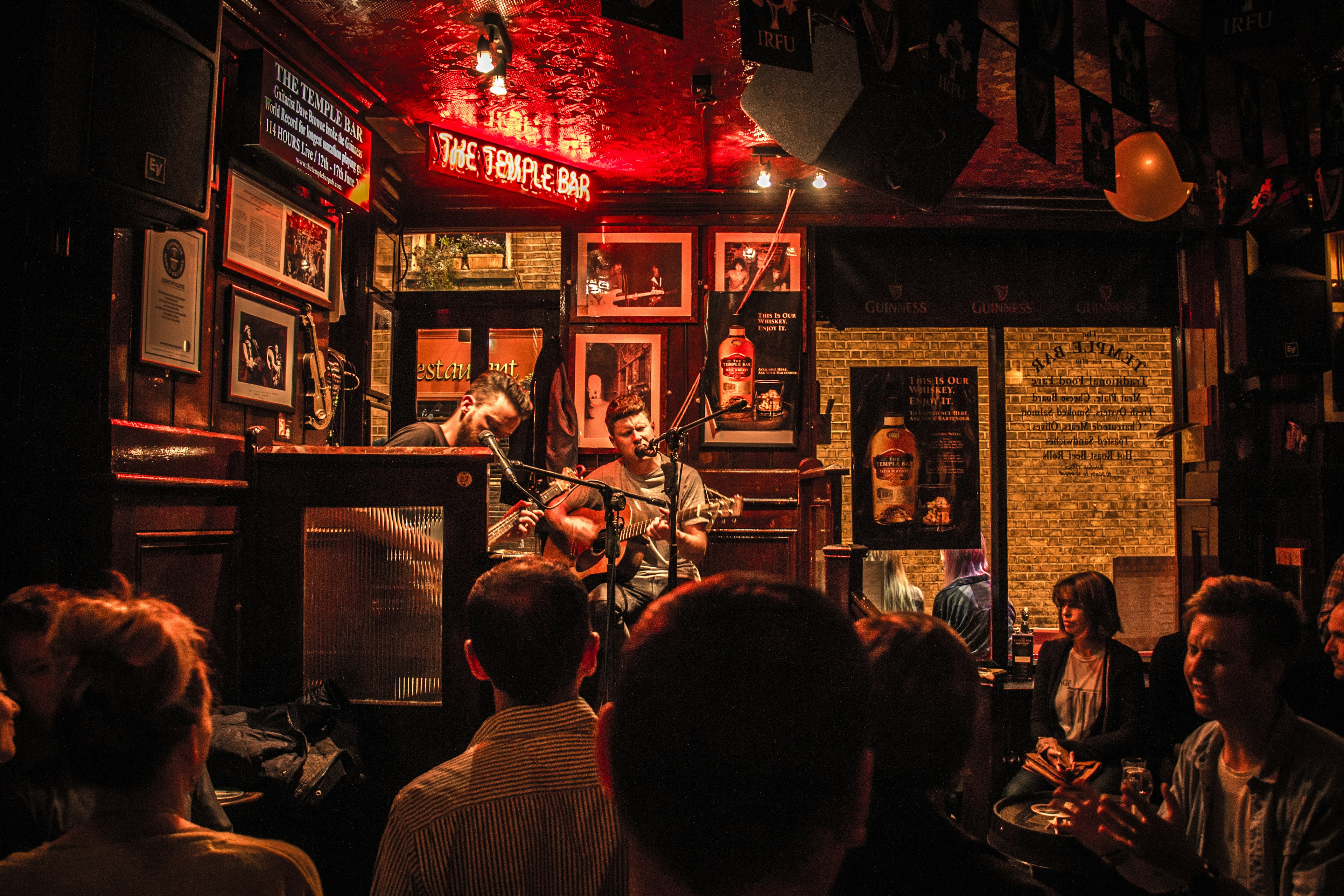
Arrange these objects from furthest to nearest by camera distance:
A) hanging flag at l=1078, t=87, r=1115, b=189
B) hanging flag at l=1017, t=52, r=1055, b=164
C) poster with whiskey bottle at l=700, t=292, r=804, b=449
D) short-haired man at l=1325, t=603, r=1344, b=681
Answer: poster with whiskey bottle at l=700, t=292, r=804, b=449 < hanging flag at l=1078, t=87, r=1115, b=189 < hanging flag at l=1017, t=52, r=1055, b=164 < short-haired man at l=1325, t=603, r=1344, b=681

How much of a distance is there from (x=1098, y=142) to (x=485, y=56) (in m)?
2.87

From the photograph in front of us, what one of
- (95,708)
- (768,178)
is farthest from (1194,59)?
(95,708)

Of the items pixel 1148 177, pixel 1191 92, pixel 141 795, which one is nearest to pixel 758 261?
pixel 1148 177

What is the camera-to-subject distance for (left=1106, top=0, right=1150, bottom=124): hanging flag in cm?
380

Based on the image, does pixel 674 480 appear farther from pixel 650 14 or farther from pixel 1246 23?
pixel 1246 23

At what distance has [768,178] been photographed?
5.97 metres

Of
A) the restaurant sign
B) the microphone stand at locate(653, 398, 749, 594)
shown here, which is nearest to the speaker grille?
the microphone stand at locate(653, 398, 749, 594)

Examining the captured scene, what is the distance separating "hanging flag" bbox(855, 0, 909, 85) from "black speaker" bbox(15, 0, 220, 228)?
224 cm

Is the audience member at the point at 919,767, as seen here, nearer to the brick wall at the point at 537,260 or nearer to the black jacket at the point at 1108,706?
the black jacket at the point at 1108,706

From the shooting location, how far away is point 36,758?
81.9 inches

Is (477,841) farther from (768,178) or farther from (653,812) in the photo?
(768,178)

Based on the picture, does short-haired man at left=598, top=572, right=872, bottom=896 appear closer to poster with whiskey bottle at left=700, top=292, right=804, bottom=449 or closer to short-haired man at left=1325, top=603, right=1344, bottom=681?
short-haired man at left=1325, top=603, right=1344, bottom=681

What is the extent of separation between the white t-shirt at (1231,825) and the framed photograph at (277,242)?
156 inches

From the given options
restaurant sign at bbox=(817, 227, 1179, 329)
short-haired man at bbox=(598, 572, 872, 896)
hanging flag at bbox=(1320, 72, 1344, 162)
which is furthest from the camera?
restaurant sign at bbox=(817, 227, 1179, 329)
